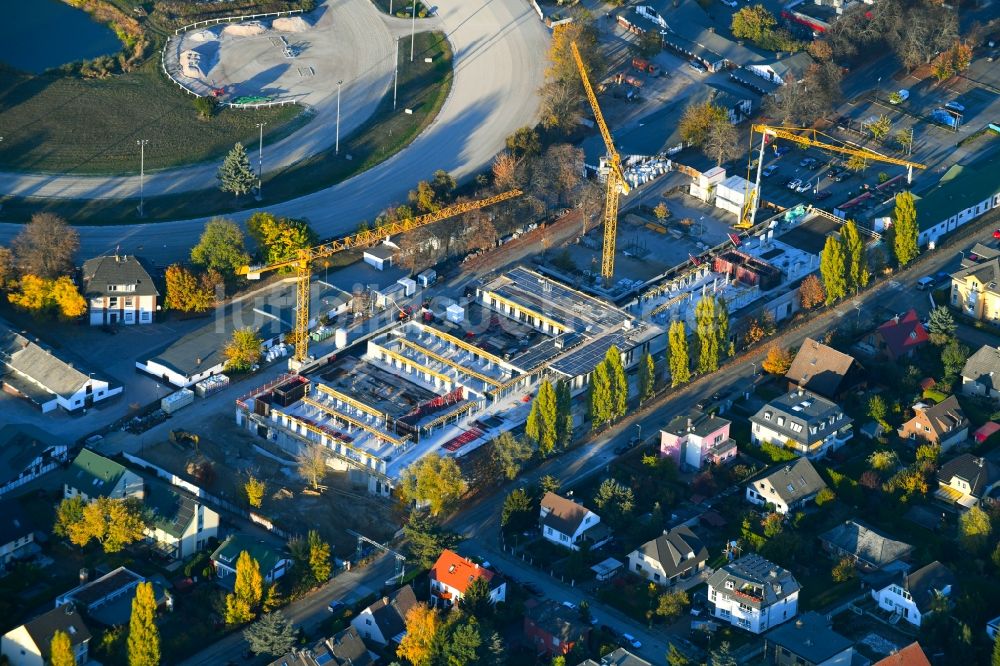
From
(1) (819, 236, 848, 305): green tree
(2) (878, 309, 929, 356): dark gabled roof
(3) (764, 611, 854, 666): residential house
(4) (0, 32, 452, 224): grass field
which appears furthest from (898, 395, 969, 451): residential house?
(4) (0, 32, 452, 224): grass field

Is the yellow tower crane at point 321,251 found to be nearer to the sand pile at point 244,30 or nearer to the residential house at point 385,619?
the residential house at point 385,619

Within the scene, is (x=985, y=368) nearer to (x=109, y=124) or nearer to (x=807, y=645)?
(x=807, y=645)

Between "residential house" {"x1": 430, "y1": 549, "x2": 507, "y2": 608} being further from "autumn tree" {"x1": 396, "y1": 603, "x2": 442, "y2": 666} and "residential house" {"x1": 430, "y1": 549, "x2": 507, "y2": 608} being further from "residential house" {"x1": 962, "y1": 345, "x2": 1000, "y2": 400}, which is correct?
"residential house" {"x1": 962, "y1": 345, "x2": 1000, "y2": 400}

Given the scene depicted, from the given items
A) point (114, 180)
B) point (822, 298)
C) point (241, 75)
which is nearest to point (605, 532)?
point (822, 298)

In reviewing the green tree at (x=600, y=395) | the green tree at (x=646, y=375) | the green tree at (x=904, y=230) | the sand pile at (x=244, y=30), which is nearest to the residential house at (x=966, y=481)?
the green tree at (x=646, y=375)

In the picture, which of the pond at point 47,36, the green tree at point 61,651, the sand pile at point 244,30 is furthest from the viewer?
the sand pile at point 244,30

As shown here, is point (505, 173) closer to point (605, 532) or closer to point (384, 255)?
point (384, 255)
